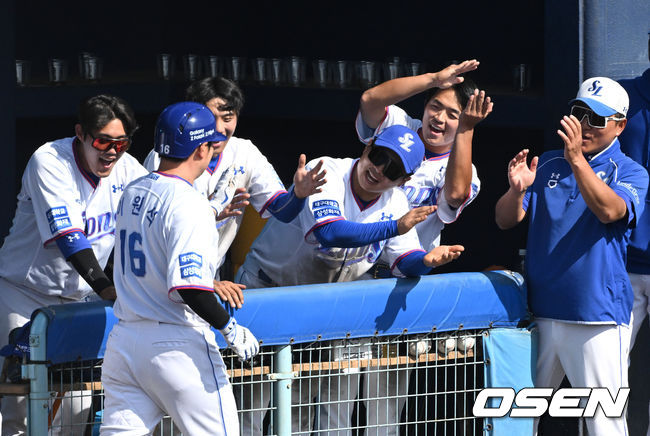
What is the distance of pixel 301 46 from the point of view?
26.9ft

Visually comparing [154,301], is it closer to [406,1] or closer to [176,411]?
[176,411]

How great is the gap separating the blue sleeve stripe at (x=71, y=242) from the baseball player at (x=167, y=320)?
0.58 meters

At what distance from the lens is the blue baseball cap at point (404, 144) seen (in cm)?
401

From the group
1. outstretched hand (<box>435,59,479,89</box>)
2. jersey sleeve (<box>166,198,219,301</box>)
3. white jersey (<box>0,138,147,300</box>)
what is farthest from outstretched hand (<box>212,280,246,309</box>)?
outstretched hand (<box>435,59,479,89</box>)

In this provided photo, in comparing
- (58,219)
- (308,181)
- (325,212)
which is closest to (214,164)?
(308,181)

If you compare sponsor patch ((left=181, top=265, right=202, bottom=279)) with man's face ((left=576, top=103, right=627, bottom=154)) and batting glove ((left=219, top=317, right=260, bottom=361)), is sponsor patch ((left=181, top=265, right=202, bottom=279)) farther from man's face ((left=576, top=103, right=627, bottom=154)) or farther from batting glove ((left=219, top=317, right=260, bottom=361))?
man's face ((left=576, top=103, right=627, bottom=154))

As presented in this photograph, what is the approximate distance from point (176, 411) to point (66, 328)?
44 cm

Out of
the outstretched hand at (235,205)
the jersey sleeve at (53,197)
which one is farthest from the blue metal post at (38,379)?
the outstretched hand at (235,205)

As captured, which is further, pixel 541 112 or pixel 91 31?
pixel 91 31

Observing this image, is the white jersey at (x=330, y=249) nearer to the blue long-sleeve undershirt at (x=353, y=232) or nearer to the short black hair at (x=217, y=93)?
the blue long-sleeve undershirt at (x=353, y=232)

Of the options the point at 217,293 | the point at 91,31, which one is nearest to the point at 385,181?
the point at 217,293

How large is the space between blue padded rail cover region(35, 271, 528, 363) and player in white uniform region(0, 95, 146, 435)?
406mm

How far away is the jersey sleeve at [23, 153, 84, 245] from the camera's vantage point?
155 inches

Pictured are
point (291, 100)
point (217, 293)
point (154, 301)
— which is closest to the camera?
point (154, 301)
